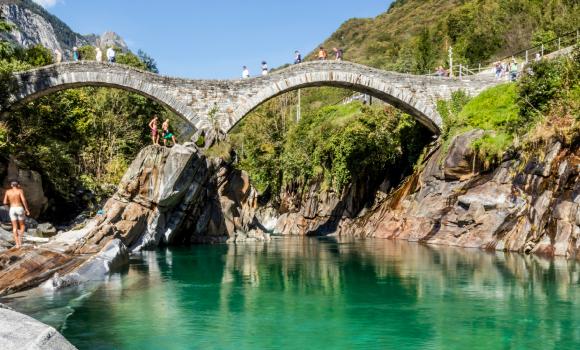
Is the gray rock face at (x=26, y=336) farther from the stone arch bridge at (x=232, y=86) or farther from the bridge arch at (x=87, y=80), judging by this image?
the stone arch bridge at (x=232, y=86)

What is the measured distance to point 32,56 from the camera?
35.3 metres

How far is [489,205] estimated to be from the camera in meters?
22.7

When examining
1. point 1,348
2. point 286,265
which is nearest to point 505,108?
point 286,265

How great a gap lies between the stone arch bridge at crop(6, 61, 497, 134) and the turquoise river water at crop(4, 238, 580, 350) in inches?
443

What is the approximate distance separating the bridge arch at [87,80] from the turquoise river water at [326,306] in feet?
36.9

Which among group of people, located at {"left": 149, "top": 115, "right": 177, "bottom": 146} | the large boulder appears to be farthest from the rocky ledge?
the large boulder

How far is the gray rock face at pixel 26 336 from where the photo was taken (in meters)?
5.13

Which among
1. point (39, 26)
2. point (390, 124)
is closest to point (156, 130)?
point (390, 124)

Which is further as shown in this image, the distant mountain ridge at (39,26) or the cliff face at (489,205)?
the distant mountain ridge at (39,26)

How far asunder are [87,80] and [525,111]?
1890cm

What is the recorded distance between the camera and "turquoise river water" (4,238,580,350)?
8867 mm

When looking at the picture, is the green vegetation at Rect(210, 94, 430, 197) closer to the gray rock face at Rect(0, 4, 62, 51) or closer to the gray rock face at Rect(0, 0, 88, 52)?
the gray rock face at Rect(0, 0, 88, 52)

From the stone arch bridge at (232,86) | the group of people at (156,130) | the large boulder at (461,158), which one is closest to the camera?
the group of people at (156,130)

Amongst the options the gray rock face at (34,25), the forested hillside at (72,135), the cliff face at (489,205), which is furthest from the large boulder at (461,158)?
the gray rock face at (34,25)
